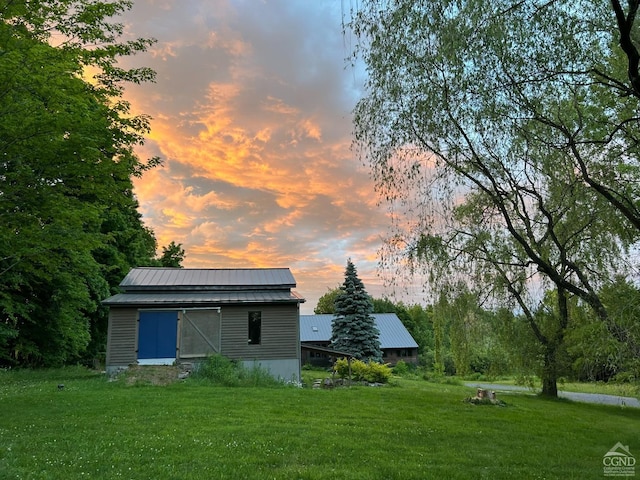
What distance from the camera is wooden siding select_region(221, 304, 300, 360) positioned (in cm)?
1734

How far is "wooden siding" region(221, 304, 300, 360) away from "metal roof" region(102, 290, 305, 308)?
1.27 ft

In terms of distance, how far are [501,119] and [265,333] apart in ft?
42.9

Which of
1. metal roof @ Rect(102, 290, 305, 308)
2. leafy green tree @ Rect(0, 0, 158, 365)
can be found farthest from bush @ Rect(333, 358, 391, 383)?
leafy green tree @ Rect(0, 0, 158, 365)

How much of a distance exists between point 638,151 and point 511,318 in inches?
337

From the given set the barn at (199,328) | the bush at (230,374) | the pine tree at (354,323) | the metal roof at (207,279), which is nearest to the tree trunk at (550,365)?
the barn at (199,328)

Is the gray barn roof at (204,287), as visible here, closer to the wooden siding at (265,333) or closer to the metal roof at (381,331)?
the wooden siding at (265,333)

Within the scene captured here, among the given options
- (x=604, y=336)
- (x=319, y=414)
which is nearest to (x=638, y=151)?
(x=604, y=336)

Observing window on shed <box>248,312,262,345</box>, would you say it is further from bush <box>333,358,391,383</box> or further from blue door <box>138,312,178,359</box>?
bush <box>333,358,391,383</box>

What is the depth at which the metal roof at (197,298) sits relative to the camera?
1697cm

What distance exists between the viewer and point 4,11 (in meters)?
8.32

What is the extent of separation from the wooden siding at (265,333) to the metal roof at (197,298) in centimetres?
39

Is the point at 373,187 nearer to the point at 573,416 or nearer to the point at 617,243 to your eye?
the point at 617,243

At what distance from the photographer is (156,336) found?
17000 mm

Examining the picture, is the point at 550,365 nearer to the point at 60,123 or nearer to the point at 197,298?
the point at 197,298
